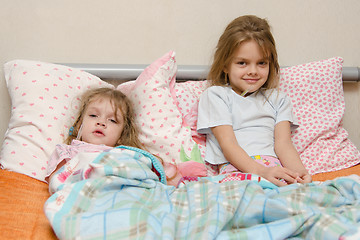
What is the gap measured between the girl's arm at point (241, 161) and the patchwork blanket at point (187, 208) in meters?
0.13

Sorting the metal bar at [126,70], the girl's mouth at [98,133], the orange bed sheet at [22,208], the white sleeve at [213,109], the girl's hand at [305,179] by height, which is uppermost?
the metal bar at [126,70]

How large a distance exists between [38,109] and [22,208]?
1.45 ft

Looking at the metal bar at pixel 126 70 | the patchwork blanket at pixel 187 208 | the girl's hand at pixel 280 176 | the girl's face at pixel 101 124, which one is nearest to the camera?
the patchwork blanket at pixel 187 208

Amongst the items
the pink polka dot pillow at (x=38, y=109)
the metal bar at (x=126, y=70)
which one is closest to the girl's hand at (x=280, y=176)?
the metal bar at (x=126, y=70)

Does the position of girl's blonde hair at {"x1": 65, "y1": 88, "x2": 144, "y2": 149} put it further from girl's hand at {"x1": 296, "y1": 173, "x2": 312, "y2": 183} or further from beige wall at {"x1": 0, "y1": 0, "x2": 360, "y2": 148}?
girl's hand at {"x1": 296, "y1": 173, "x2": 312, "y2": 183}

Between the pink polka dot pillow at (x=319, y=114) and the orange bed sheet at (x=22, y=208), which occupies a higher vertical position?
the pink polka dot pillow at (x=319, y=114)

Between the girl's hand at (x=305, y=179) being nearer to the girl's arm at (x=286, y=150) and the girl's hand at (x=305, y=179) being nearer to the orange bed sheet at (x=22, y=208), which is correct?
the girl's arm at (x=286, y=150)

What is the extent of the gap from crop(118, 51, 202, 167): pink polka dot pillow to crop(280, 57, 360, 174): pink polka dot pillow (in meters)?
0.42

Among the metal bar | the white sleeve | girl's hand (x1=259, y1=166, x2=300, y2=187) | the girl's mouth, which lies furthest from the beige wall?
girl's hand (x1=259, y1=166, x2=300, y2=187)

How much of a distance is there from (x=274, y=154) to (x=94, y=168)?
669 millimetres

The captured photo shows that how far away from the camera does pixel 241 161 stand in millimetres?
1250

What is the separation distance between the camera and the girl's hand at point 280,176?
3.76ft

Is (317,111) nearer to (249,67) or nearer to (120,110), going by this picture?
(249,67)

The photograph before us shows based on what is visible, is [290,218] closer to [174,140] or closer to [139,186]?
[139,186]
